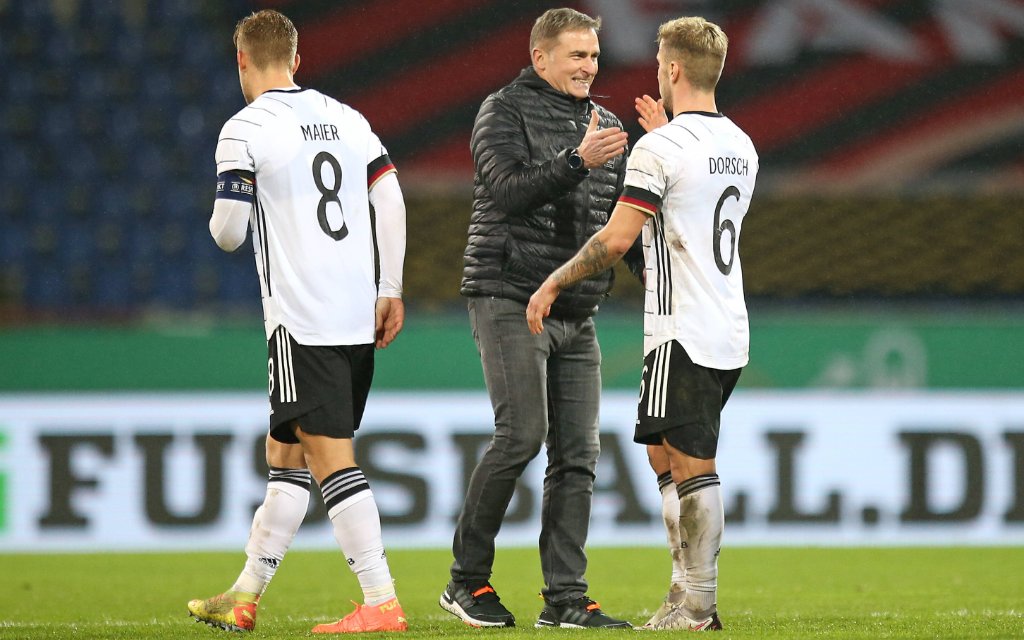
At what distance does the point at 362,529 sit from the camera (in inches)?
153

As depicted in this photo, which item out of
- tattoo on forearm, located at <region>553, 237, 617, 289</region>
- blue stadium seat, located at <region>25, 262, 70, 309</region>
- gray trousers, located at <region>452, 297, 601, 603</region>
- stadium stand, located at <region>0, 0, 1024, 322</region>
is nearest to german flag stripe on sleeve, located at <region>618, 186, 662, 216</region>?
tattoo on forearm, located at <region>553, 237, 617, 289</region>

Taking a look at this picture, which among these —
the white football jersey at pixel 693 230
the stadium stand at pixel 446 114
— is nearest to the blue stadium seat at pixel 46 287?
the stadium stand at pixel 446 114

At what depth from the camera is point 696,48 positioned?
3922mm

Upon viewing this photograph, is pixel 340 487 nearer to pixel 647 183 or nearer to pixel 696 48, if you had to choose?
pixel 647 183

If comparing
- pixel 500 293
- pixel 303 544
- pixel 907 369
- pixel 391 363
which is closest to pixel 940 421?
pixel 907 369

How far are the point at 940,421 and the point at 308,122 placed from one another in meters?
4.69

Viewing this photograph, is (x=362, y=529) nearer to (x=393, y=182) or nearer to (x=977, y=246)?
(x=393, y=182)

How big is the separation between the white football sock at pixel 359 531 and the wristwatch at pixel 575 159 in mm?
1081

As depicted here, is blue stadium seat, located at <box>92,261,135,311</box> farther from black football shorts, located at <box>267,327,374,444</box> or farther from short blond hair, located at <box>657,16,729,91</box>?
short blond hair, located at <box>657,16,729,91</box>

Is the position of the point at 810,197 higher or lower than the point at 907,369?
higher

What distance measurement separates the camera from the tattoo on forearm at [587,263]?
12.7 feet

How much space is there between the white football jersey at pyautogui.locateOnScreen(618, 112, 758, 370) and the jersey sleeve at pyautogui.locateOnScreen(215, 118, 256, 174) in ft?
3.48

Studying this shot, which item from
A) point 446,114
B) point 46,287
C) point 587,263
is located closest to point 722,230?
point 587,263

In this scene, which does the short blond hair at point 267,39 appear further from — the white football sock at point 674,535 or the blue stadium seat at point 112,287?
the blue stadium seat at point 112,287
